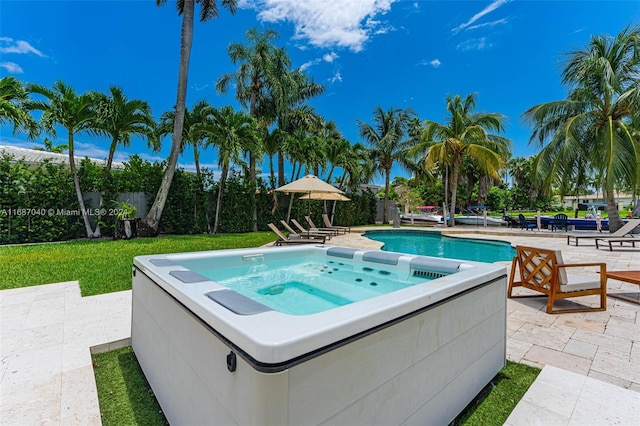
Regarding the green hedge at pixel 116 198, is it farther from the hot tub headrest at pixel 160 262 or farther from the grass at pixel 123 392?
the hot tub headrest at pixel 160 262

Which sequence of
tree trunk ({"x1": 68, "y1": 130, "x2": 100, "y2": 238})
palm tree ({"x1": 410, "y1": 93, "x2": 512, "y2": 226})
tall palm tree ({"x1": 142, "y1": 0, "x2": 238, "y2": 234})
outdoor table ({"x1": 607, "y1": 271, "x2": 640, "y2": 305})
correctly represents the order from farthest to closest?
palm tree ({"x1": 410, "y1": 93, "x2": 512, "y2": 226}) → tall palm tree ({"x1": 142, "y1": 0, "x2": 238, "y2": 234}) → tree trunk ({"x1": 68, "y1": 130, "x2": 100, "y2": 238}) → outdoor table ({"x1": 607, "y1": 271, "x2": 640, "y2": 305})

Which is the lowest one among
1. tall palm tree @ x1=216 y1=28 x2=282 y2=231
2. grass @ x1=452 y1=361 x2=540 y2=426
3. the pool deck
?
grass @ x1=452 y1=361 x2=540 y2=426

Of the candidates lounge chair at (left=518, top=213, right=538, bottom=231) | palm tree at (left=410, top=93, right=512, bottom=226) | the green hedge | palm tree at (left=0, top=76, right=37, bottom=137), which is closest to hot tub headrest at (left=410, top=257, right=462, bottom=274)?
the green hedge

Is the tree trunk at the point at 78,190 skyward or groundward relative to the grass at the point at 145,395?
skyward

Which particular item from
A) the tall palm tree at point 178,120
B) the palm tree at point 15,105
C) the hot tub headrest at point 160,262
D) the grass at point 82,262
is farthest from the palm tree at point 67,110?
the hot tub headrest at point 160,262

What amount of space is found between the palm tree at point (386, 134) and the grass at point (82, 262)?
15.2 metres

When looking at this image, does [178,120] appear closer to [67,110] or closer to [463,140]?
[67,110]

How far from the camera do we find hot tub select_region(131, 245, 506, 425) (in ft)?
4.12

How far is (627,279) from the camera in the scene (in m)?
4.41

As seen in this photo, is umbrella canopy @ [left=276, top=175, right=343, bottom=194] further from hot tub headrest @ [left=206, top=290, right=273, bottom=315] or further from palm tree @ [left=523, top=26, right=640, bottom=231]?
palm tree @ [left=523, top=26, right=640, bottom=231]

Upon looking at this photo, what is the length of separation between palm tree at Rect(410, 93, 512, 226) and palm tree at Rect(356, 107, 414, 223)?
2.78m

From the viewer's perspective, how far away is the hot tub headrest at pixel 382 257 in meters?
4.23

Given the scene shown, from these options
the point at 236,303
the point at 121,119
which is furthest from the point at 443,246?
the point at 121,119

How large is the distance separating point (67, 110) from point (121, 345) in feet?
34.1
